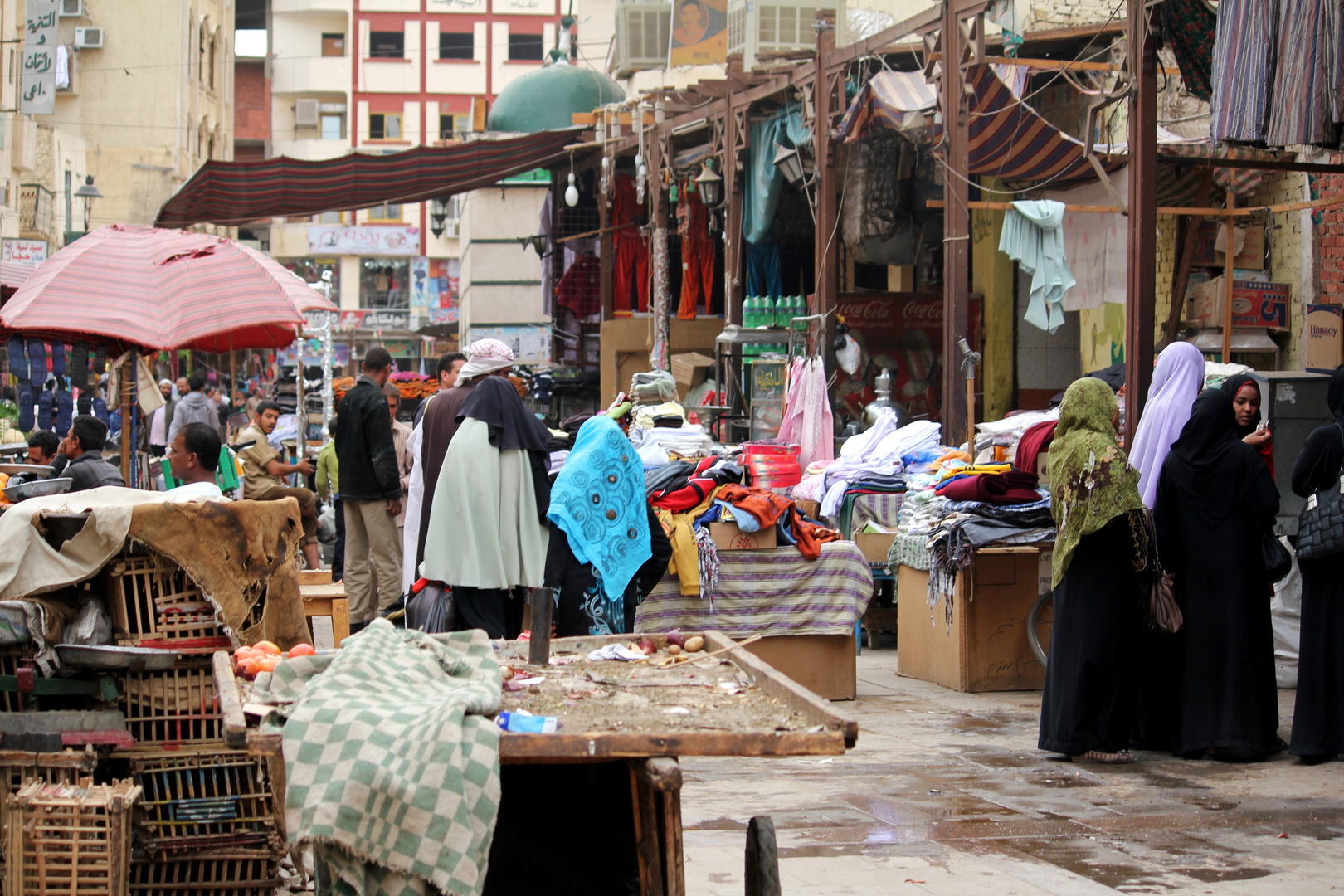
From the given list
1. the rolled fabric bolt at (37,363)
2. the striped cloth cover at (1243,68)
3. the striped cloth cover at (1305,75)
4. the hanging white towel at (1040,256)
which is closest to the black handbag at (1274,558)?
the striped cloth cover at (1305,75)

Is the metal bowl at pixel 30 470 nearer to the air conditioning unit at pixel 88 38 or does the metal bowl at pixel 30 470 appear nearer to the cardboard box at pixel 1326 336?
the cardboard box at pixel 1326 336

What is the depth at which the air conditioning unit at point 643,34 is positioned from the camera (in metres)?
22.4

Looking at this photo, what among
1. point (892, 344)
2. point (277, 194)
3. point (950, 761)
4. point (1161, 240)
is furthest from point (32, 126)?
point (950, 761)

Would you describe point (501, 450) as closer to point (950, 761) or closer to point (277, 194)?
point (950, 761)

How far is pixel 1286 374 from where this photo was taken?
9.05 meters

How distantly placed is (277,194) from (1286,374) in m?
12.2

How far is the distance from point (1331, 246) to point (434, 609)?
8444mm

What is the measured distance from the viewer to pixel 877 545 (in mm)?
9609

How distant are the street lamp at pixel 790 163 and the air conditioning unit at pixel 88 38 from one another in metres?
32.4

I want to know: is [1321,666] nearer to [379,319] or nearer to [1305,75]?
[1305,75]

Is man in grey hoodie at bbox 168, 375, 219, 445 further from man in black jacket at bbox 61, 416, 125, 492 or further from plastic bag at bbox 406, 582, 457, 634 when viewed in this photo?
plastic bag at bbox 406, 582, 457, 634

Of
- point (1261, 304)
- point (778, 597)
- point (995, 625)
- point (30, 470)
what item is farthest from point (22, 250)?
point (995, 625)

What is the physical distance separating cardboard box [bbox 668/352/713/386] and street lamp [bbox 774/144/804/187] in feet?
11.5

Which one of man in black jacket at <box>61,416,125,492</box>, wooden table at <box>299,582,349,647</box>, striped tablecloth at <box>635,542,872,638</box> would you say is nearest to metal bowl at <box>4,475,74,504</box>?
man in black jacket at <box>61,416,125,492</box>
